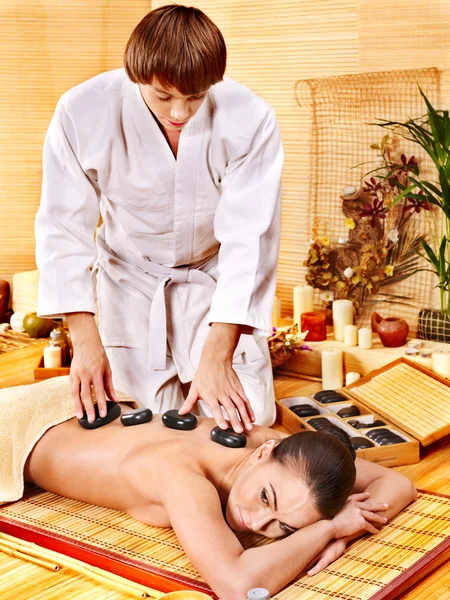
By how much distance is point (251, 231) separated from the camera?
2832mm

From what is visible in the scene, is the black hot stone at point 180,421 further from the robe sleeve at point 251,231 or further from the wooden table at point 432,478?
the wooden table at point 432,478

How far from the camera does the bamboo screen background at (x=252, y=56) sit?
4.32m

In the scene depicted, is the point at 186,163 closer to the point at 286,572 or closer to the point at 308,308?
the point at 286,572

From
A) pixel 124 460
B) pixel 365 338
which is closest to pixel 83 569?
pixel 124 460

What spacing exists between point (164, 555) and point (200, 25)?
143 cm

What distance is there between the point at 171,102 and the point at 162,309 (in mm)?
895

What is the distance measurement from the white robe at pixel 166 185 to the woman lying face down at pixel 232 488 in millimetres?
441

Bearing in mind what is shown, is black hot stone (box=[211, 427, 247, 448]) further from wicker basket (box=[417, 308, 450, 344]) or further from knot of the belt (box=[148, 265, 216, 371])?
wicker basket (box=[417, 308, 450, 344])

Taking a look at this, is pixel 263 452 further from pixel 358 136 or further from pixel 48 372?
pixel 358 136

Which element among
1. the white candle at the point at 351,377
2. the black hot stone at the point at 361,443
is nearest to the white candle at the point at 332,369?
the white candle at the point at 351,377

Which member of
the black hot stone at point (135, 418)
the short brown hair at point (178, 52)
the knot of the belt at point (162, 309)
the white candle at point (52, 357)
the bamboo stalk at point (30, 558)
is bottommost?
the bamboo stalk at point (30, 558)

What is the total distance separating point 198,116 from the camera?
2852 millimetres

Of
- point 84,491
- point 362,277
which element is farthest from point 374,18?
point 84,491

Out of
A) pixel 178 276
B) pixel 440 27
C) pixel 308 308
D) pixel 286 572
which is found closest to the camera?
pixel 286 572
